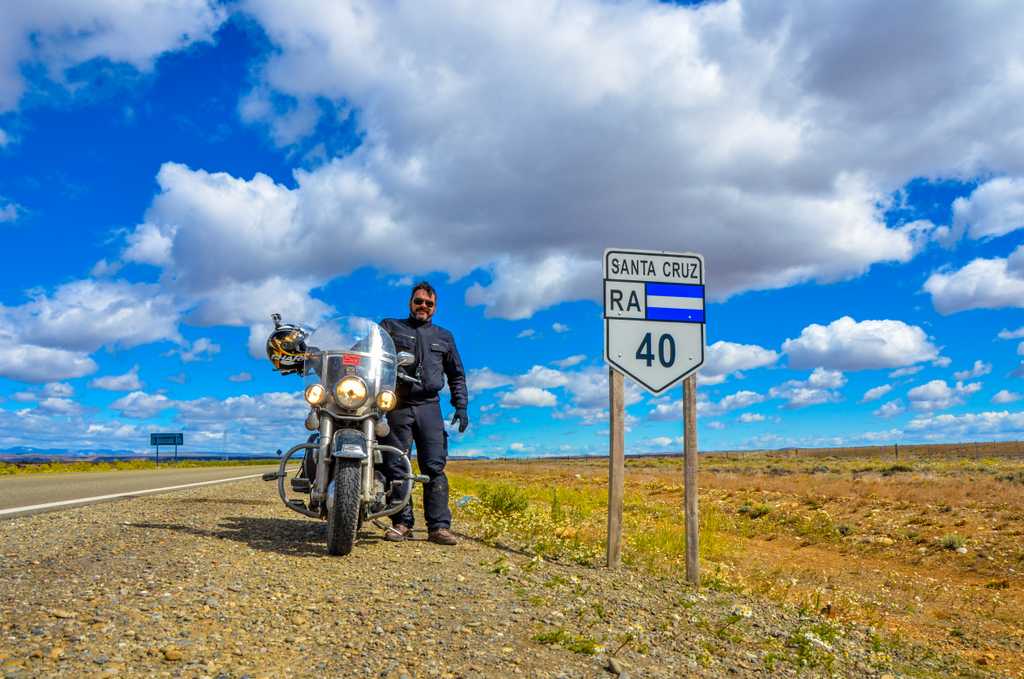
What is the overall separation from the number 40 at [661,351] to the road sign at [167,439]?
80.3 metres

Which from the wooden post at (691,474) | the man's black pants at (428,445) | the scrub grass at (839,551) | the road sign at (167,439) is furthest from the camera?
the road sign at (167,439)

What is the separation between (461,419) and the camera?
729 centimetres

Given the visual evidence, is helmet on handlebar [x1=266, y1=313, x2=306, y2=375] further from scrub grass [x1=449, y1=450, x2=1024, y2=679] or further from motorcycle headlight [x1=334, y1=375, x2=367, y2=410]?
scrub grass [x1=449, y1=450, x2=1024, y2=679]

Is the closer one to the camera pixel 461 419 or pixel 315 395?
pixel 315 395

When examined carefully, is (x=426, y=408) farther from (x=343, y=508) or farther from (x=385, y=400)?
(x=343, y=508)

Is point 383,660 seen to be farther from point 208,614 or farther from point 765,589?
point 765,589

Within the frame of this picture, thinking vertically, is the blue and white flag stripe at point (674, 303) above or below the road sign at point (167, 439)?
above

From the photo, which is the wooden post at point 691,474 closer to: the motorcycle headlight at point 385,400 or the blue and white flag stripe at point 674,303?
the blue and white flag stripe at point 674,303

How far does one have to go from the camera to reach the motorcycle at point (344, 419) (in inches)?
224

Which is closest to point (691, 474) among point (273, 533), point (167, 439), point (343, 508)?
point (343, 508)

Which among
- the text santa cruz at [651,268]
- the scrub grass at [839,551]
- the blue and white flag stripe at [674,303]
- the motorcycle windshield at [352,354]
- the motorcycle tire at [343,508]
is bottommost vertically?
the scrub grass at [839,551]

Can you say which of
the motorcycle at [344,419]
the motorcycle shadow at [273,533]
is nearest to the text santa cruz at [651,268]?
the motorcycle at [344,419]

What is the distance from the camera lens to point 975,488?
21.1 m

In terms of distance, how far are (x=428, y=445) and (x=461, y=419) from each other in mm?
505
